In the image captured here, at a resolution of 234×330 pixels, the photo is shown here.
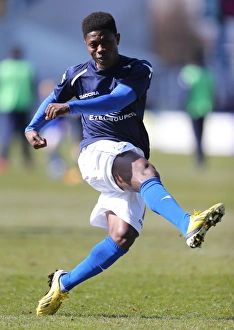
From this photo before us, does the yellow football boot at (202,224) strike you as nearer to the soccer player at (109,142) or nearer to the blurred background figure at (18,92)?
the soccer player at (109,142)

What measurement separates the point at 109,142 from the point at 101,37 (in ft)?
2.59

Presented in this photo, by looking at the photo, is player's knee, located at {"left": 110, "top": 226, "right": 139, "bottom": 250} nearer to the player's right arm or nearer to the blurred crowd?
the player's right arm

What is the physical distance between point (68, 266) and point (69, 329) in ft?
10.0

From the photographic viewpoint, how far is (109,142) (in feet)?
21.2

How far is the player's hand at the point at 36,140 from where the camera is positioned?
6246 mm

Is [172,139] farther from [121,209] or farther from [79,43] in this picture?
[121,209]

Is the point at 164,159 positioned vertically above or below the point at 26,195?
below

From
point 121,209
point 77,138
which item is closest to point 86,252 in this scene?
point 121,209

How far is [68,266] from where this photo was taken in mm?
8727

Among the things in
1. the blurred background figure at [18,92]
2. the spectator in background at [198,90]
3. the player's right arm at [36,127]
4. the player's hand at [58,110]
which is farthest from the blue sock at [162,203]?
the spectator in background at [198,90]

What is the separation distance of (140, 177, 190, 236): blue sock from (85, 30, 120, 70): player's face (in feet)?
3.23

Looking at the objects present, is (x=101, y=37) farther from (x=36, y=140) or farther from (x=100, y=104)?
(x=36, y=140)

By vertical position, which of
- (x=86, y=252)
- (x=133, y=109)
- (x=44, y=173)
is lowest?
(x=44, y=173)

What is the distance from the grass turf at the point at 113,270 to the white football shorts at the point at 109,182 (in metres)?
0.76
